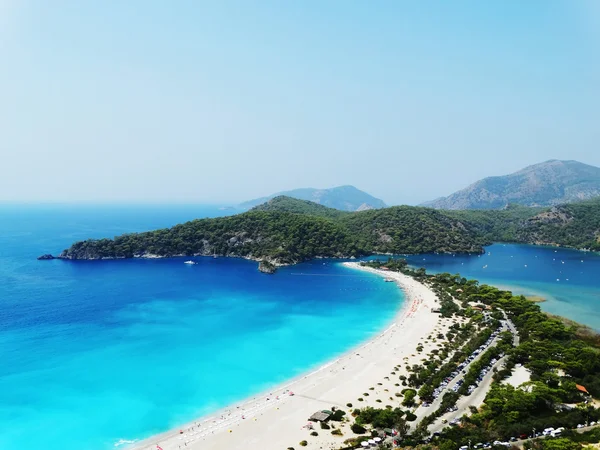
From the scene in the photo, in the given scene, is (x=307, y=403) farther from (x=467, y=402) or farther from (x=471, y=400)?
(x=471, y=400)

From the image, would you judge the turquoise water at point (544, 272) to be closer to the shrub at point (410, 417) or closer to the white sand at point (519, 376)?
the white sand at point (519, 376)

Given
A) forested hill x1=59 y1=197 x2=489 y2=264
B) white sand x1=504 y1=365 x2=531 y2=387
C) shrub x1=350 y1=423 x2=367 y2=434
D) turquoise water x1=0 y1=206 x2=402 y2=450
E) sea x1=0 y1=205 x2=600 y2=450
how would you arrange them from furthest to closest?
forested hill x1=59 y1=197 x2=489 y2=264 < white sand x1=504 y1=365 x2=531 y2=387 < sea x1=0 y1=205 x2=600 y2=450 < turquoise water x1=0 y1=206 x2=402 y2=450 < shrub x1=350 y1=423 x2=367 y2=434

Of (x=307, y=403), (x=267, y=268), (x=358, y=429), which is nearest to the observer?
(x=358, y=429)

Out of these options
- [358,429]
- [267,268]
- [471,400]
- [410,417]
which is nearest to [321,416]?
[358,429]

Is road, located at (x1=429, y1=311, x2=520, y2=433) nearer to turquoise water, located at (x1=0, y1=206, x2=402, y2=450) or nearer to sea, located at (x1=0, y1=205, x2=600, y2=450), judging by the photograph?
sea, located at (x1=0, y1=205, x2=600, y2=450)

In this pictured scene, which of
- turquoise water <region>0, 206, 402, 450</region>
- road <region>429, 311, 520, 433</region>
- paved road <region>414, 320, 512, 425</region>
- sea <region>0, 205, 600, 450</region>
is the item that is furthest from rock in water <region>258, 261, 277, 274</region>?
road <region>429, 311, 520, 433</region>

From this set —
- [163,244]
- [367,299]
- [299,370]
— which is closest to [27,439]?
[299,370]
